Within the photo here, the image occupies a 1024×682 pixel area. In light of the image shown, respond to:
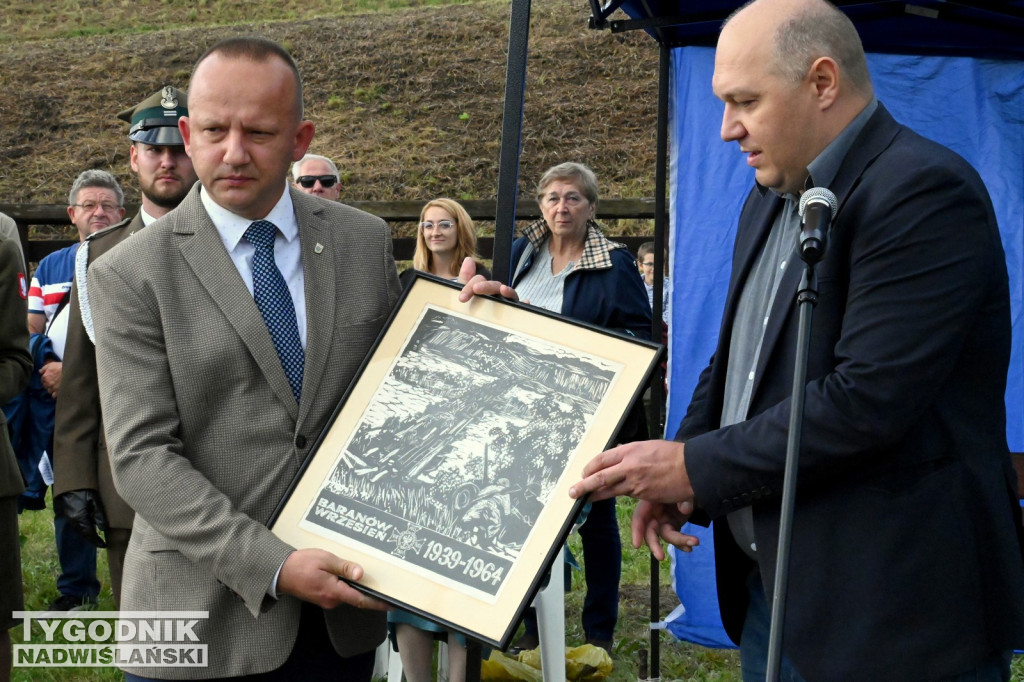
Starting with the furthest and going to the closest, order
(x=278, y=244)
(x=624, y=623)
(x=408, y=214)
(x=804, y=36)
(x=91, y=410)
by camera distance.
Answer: (x=408, y=214) < (x=624, y=623) < (x=91, y=410) < (x=278, y=244) < (x=804, y=36)

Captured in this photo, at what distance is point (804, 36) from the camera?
2.07m

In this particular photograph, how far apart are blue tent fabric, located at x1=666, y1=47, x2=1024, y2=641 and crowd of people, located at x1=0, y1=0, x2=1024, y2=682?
2.70 metres

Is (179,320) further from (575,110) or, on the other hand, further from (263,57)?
(575,110)

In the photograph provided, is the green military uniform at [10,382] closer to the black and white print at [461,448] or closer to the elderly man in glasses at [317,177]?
the black and white print at [461,448]

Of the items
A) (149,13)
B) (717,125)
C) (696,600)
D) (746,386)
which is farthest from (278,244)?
(149,13)

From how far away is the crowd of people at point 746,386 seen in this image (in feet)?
6.31

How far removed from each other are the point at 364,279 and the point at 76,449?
1549mm

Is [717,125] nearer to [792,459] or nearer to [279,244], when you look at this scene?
[279,244]

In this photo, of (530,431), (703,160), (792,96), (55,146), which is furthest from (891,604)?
(55,146)

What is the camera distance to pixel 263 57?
2.05 metres

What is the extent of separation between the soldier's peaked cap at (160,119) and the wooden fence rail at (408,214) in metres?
5.45

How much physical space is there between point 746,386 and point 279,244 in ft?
3.26

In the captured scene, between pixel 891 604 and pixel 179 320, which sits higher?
pixel 179 320

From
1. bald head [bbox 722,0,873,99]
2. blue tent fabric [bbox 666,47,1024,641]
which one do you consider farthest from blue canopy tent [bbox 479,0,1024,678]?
bald head [bbox 722,0,873,99]
